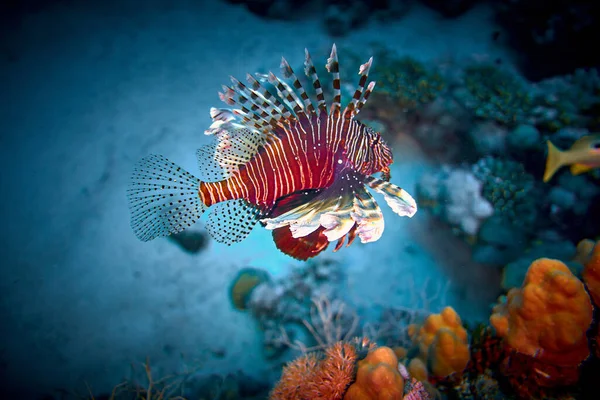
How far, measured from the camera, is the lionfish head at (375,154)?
229 centimetres

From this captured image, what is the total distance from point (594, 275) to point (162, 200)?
319cm

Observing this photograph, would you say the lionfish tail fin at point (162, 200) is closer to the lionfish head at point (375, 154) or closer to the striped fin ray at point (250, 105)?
the striped fin ray at point (250, 105)

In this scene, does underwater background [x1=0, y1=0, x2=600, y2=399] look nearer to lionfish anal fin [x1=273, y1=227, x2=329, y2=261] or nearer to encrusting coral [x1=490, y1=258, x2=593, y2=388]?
encrusting coral [x1=490, y1=258, x2=593, y2=388]

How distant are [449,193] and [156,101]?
5978mm

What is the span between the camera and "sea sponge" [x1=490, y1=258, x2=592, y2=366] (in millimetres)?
2100

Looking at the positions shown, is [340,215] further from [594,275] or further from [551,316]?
[594,275]

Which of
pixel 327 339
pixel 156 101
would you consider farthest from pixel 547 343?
pixel 156 101

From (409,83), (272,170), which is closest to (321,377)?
(272,170)

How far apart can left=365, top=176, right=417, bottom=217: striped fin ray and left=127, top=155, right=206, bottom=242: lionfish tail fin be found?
50.5 inches

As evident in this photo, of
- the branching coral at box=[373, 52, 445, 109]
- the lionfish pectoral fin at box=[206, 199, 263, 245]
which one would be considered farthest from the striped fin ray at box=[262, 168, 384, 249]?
the branching coral at box=[373, 52, 445, 109]

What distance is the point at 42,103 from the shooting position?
667cm

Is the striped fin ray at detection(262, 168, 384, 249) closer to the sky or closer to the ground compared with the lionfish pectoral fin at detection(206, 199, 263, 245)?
closer to the ground

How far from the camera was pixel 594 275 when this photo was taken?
7.50 feet

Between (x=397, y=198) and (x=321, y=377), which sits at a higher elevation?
(x=397, y=198)
